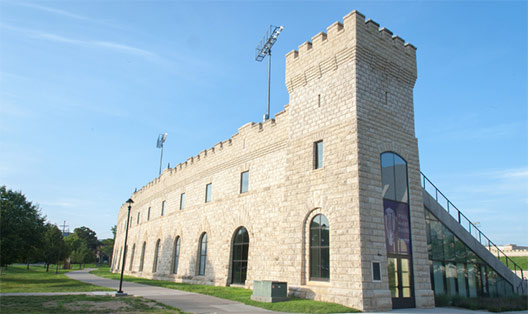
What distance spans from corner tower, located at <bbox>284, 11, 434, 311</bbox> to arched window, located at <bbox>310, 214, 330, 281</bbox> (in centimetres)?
24

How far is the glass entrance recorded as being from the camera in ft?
43.1

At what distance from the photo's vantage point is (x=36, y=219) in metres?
→ 27.5

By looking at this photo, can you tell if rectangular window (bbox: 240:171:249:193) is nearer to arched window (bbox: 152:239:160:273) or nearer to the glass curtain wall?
the glass curtain wall

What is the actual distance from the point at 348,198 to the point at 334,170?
4.51 feet

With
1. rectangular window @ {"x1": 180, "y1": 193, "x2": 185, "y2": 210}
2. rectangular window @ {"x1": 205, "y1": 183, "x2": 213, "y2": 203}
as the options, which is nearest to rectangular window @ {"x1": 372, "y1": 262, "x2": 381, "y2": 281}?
rectangular window @ {"x1": 205, "y1": 183, "x2": 213, "y2": 203}

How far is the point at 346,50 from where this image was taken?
586 inches

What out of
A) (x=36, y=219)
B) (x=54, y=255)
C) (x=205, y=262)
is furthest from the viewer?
(x=54, y=255)

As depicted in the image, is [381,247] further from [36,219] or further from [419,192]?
[36,219]

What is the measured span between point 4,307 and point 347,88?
13884 millimetres

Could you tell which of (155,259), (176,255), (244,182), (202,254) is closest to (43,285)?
(176,255)

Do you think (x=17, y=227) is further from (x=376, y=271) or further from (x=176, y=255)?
(x=376, y=271)

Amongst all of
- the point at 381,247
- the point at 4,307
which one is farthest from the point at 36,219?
the point at 381,247

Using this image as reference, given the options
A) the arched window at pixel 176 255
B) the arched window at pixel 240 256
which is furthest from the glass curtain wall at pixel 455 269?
the arched window at pixel 176 255

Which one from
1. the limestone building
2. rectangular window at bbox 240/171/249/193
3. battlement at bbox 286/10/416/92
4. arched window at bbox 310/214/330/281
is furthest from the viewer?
rectangular window at bbox 240/171/249/193
